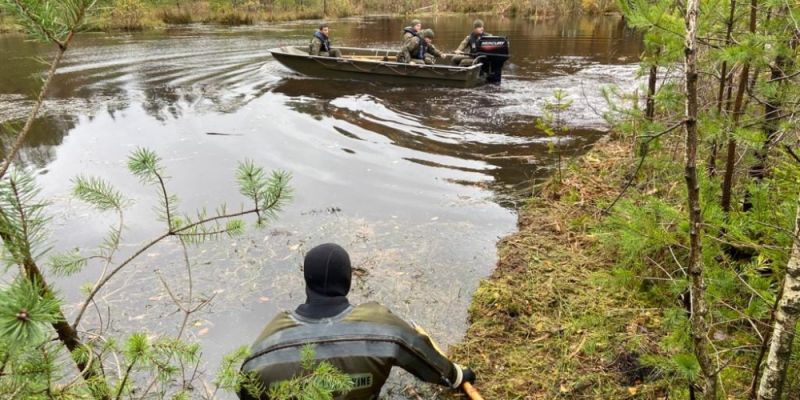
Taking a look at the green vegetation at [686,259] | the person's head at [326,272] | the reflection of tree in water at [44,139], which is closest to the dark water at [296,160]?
the reflection of tree in water at [44,139]

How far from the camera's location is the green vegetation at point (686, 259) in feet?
6.92

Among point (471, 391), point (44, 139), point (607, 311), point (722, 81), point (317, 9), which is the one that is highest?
point (317, 9)

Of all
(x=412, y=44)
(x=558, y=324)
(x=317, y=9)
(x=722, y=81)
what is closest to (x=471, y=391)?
(x=558, y=324)

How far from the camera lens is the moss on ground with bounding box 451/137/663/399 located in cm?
354

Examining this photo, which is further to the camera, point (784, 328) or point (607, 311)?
point (607, 311)

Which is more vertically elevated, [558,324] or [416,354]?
[416,354]

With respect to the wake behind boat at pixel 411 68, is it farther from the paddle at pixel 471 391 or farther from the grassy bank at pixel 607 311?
the paddle at pixel 471 391

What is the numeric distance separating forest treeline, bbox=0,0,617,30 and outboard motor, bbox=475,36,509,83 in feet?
47.1

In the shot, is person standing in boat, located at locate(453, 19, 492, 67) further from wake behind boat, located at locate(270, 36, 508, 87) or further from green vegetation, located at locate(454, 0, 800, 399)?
green vegetation, located at locate(454, 0, 800, 399)

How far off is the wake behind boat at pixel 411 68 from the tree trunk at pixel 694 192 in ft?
37.8

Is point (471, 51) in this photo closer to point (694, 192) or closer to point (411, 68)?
point (411, 68)

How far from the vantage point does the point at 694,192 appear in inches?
70.7

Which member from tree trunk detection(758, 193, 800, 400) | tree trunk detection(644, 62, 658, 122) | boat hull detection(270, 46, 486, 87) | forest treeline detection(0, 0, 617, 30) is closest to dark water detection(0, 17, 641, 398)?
boat hull detection(270, 46, 486, 87)

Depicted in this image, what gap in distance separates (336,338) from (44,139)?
10.0 metres
